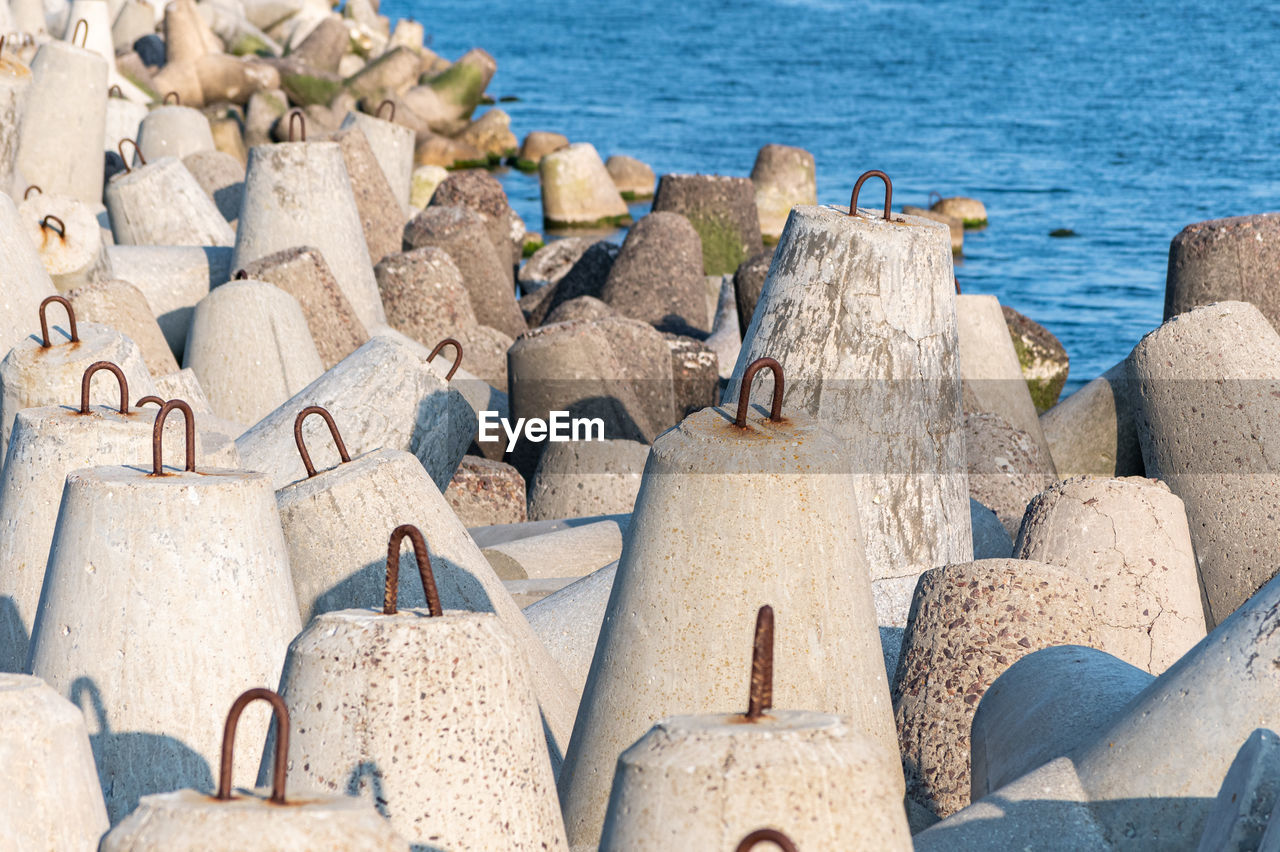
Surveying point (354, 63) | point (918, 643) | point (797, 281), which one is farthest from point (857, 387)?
point (354, 63)

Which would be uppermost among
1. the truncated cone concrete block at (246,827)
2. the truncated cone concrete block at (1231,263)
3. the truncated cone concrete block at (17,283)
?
the truncated cone concrete block at (1231,263)

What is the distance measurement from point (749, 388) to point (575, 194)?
709 inches

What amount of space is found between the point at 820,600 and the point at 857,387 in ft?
5.44

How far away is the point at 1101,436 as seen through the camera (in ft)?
23.5

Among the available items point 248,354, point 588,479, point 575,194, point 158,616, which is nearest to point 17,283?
point 248,354

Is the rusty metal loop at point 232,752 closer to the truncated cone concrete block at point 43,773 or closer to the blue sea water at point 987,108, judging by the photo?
the truncated cone concrete block at point 43,773

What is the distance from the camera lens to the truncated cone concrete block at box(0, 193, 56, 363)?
5.82 m

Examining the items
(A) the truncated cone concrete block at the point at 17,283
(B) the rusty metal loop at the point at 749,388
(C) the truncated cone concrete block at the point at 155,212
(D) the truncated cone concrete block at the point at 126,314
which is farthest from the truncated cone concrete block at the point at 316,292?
(B) the rusty metal loop at the point at 749,388

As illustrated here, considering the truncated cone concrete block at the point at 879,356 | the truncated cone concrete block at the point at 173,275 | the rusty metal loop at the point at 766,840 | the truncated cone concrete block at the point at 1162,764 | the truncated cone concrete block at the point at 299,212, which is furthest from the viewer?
the truncated cone concrete block at the point at 299,212

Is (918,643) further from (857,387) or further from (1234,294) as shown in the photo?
(1234,294)

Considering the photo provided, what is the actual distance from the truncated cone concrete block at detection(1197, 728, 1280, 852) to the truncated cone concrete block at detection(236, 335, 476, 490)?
3.31 m

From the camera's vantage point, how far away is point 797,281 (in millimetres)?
4621

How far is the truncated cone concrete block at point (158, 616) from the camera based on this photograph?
9.79ft

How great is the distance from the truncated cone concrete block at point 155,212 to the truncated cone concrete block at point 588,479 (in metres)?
3.41
